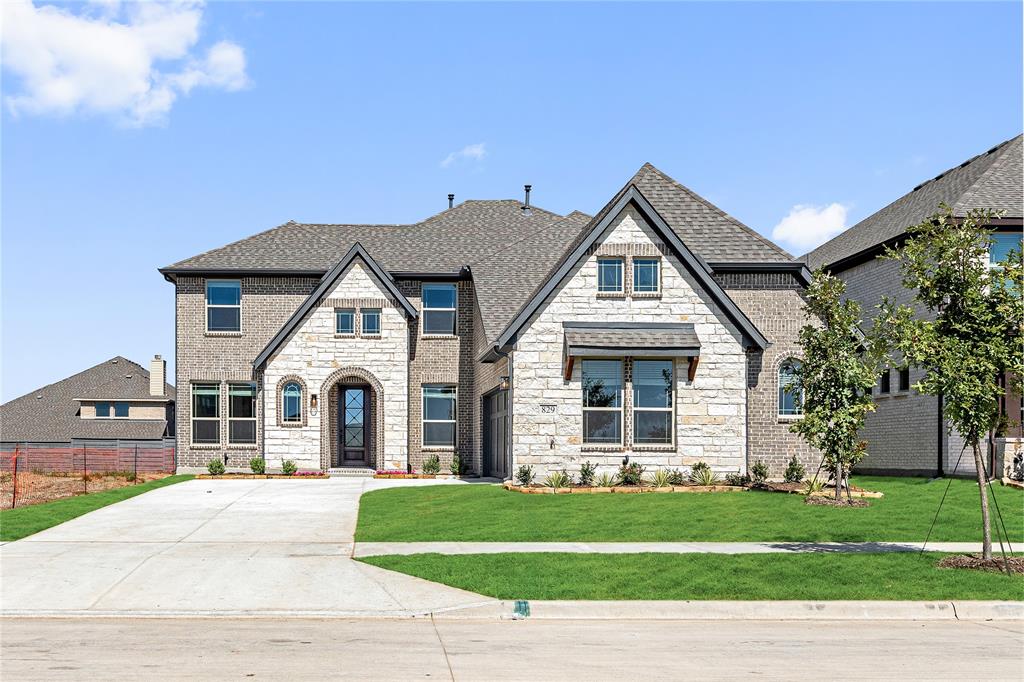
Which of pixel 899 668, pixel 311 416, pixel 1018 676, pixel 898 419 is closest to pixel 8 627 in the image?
pixel 899 668

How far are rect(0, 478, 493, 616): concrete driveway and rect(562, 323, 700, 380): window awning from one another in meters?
7.68

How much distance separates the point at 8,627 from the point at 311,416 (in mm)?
22306

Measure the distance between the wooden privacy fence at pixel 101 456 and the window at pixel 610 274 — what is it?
17.8 m

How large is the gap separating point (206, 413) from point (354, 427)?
5292 millimetres

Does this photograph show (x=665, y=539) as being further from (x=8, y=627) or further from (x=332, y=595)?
(x=8, y=627)

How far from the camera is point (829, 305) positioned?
2191 centimetres

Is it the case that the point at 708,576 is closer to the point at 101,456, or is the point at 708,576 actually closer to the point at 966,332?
the point at 966,332

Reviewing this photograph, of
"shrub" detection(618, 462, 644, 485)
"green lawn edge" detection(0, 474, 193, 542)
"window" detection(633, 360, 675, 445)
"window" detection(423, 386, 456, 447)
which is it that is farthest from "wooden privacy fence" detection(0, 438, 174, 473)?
"window" detection(633, 360, 675, 445)

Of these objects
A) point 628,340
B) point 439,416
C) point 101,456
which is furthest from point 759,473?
point 101,456

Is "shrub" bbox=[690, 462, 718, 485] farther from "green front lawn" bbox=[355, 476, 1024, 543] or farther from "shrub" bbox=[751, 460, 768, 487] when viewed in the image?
"green front lawn" bbox=[355, 476, 1024, 543]

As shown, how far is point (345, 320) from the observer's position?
34344mm

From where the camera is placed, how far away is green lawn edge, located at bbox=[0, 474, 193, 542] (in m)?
19.0

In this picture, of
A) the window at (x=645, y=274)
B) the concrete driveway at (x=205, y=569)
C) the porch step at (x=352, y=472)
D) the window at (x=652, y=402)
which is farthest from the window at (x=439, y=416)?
the concrete driveway at (x=205, y=569)

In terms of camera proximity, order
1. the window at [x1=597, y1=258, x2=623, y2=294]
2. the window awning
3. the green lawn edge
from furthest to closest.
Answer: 1. the window at [x1=597, y1=258, x2=623, y2=294]
2. the window awning
3. the green lawn edge
